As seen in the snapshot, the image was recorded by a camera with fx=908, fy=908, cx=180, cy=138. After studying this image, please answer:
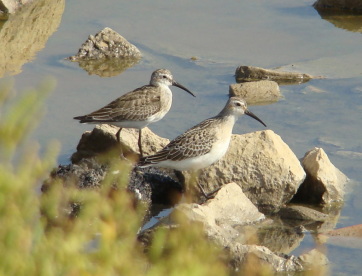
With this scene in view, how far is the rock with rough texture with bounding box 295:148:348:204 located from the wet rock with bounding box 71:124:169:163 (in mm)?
2008

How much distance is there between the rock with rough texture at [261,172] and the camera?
36.7 feet

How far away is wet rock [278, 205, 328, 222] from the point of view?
10992mm

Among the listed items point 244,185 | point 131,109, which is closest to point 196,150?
point 244,185

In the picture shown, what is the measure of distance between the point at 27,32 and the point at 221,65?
4.16 metres

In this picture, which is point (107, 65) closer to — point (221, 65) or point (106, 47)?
point (106, 47)

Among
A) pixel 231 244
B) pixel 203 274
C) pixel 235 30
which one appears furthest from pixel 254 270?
pixel 235 30

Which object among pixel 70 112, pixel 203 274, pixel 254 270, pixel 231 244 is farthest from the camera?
pixel 70 112

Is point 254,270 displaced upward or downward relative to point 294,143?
upward

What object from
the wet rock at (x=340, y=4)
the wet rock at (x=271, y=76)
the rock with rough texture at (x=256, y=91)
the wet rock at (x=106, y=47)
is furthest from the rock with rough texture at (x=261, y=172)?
the wet rock at (x=340, y=4)

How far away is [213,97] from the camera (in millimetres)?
15195

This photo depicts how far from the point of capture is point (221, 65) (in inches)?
661

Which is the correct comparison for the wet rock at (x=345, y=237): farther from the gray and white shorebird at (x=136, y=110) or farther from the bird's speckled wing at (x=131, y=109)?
the bird's speckled wing at (x=131, y=109)

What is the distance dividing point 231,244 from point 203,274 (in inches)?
190

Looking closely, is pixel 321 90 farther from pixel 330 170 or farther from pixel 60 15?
pixel 60 15
